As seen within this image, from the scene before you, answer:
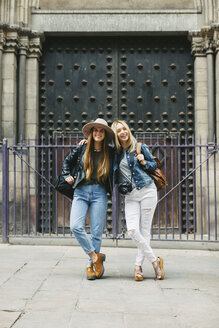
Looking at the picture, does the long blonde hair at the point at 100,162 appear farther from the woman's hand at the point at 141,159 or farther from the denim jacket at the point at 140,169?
the woman's hand at the point at 141,159

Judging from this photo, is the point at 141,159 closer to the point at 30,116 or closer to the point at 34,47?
the point at 30,116

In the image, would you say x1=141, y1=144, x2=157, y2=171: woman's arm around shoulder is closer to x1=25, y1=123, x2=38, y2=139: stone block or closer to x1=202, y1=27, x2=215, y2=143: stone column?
x1=202, y1=27, x2=215, y2=143: stone column

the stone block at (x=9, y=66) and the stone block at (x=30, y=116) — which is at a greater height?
the stone block at (x=9, y=66)

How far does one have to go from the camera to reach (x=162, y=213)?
352 inches

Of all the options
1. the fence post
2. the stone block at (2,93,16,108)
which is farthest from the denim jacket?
the stone block at (2,93,16,108)

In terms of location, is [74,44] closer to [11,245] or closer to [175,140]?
[175,140]

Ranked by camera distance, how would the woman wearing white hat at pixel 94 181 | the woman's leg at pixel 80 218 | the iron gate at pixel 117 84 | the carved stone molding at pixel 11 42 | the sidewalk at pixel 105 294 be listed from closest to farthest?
1. the sidewalk at pixel 105 294
2. the woman's leg at pixel 80 218
3. the woman wearing white hat at pixel 94 181
4. the carved stone molding at pixel 11 42
5. the iron gate at pixel 117 84

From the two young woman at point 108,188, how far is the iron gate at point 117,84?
168 inches

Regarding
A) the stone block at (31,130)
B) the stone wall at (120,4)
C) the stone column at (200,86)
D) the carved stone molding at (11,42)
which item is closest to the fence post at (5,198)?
the stone block at (31,130)

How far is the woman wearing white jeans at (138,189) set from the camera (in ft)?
15.5

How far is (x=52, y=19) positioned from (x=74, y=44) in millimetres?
633

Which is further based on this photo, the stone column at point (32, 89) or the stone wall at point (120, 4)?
the stone wall at point (120, 4)

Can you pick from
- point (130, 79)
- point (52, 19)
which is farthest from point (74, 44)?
point (130, 79)

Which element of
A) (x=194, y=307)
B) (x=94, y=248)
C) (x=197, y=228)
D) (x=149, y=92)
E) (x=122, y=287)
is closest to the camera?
(x=194, y=307)
